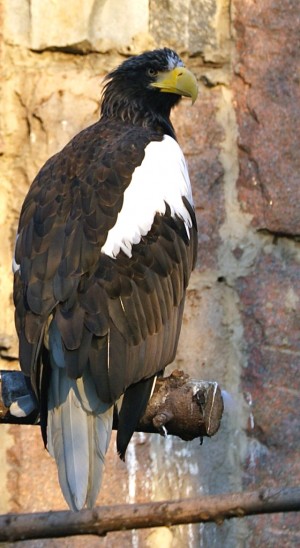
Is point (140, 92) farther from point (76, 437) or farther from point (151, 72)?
point (76, 437)

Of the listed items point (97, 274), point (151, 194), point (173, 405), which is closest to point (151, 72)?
point (151, 194)

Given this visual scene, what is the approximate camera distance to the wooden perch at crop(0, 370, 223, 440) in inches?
130

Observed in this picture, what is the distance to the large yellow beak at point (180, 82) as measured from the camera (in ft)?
14.0

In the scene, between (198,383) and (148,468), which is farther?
(148,468)

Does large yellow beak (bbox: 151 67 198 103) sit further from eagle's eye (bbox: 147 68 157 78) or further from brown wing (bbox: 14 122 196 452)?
brown wing (bbox: 14 122 196 452)

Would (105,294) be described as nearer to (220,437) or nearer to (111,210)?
(111,210)

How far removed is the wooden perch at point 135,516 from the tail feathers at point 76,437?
60 centimetres

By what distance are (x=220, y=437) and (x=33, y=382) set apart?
1128 millimetres

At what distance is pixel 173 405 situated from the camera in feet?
11.0

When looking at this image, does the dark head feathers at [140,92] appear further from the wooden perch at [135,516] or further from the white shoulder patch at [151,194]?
the wooden perch at [135,516]

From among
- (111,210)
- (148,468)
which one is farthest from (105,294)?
(148,468)

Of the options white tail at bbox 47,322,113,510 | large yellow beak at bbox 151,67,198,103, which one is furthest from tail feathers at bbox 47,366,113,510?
large yellow beak at bbox 151,67,198,103

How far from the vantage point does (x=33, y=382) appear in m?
3.37

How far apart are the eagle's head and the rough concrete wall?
4.4 inches
